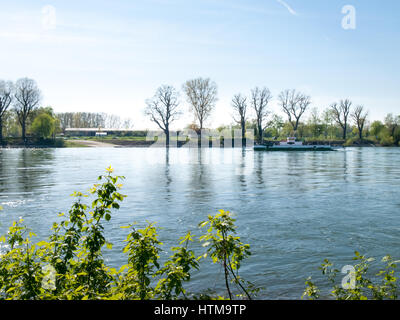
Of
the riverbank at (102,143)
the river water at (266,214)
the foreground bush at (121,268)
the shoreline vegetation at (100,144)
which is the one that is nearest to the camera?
the foreground bush at (121,268)

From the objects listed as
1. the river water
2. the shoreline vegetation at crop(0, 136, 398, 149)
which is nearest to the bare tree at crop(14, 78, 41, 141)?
the shoreline vegetation at crop(0, 136, 398, 149)

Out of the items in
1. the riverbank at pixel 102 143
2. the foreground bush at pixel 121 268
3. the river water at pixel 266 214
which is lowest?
the river water at pixel 266 214

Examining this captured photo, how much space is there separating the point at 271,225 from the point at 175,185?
42.7ft

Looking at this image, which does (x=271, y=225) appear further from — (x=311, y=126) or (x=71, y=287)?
(x=311, y=126)

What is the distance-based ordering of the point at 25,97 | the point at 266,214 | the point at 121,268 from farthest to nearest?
the point at 25,97 → the point at 266,214 → the point at 121,268

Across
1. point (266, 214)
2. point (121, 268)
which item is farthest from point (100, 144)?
point (121, 268)

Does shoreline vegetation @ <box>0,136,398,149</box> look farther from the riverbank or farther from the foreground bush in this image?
the foreground bush

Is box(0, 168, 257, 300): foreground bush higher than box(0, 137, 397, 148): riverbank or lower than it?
lower

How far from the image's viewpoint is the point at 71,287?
568cm

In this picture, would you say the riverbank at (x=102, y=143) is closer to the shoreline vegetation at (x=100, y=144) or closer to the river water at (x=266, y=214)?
the shoreline vegetation at (x=100, y=144)

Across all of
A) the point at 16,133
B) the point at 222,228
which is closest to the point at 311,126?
the point at 16,133

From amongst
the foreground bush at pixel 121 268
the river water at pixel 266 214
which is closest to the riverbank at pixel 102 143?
the river water at pixel 266 214

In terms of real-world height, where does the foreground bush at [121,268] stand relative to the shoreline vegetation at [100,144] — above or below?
below

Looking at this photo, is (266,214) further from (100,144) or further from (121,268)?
(100,144)
